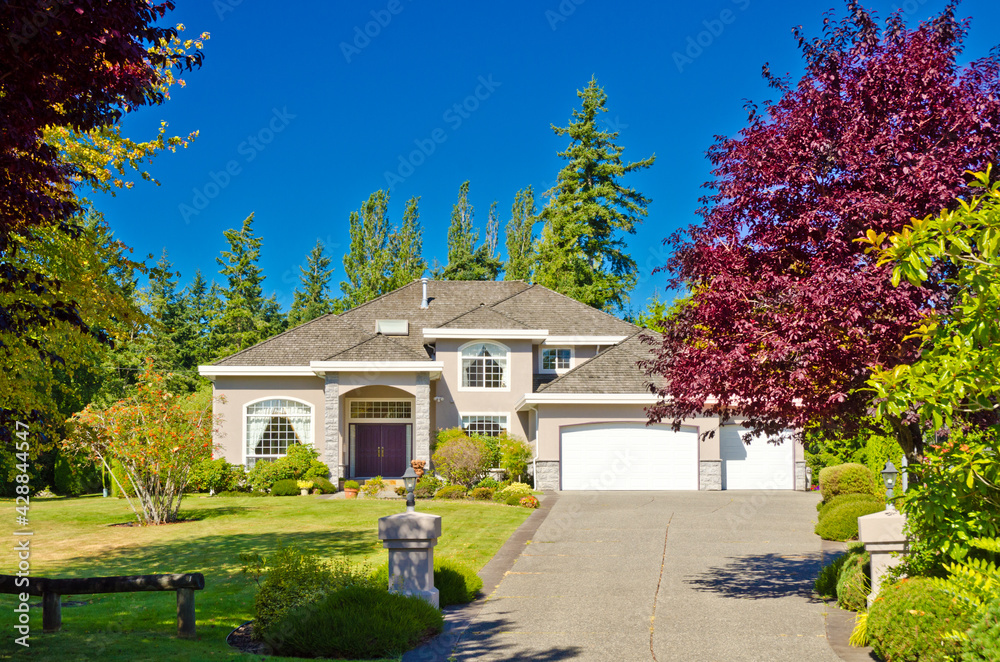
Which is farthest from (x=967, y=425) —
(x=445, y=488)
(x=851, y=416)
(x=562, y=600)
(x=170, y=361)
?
(x=170, y=361)

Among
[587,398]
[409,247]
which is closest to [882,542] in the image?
[587,398]

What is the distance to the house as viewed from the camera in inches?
992

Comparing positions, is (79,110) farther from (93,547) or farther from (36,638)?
(93,547)

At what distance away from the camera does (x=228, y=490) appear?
25.6m

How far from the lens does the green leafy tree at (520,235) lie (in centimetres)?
5369

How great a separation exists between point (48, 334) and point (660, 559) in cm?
931

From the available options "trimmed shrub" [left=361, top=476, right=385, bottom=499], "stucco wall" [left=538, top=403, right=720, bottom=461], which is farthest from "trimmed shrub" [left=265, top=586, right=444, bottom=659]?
"stucco wall" [left=538, top=403, right=720, bottom=461]

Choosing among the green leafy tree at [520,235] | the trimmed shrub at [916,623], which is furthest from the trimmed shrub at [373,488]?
the green leafy tree at [520,235]

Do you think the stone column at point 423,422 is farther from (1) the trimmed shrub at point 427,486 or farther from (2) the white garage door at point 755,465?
(2) the white garage door at point 755,465

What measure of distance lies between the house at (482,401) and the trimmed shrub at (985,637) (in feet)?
59.1

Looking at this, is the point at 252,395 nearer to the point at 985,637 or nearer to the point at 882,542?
the point at 882,542

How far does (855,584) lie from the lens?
888cm

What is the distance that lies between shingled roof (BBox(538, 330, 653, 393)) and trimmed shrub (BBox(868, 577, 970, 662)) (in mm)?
17722

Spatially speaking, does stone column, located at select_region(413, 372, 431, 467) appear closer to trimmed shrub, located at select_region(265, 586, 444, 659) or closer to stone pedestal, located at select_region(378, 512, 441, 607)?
stone pedestal, located at select_region(378, 512, 441, 607)
